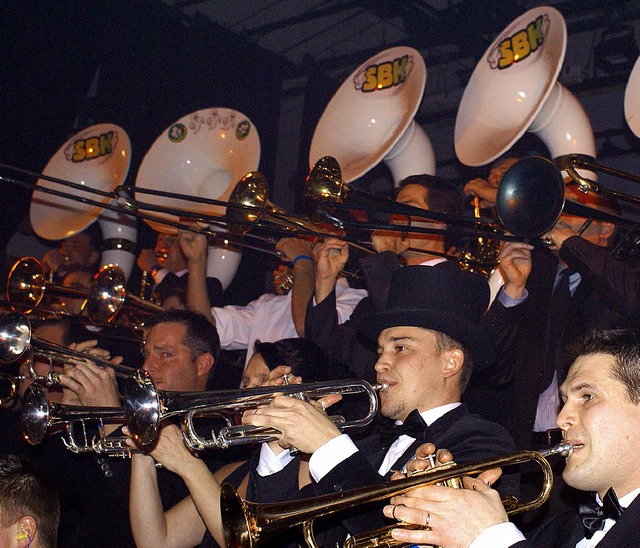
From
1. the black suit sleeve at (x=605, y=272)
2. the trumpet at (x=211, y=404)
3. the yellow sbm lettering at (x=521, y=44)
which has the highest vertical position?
the yellow sbm lettering at (x=521, y=44)

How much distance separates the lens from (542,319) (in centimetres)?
444

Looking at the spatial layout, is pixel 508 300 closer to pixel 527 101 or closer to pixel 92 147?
pixel 527 101

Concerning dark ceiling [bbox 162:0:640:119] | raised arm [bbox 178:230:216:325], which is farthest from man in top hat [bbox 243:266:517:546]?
dark ceiling [bbox 162:0:640:119]

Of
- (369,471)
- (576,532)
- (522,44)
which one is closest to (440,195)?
(522,44)

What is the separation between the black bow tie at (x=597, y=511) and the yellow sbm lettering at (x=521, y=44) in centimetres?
308

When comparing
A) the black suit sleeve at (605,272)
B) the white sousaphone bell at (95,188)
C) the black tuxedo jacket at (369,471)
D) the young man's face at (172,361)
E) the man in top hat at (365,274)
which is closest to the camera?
the black tuxedo jacket at (369,471)

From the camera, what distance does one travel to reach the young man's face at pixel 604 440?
8.66ft

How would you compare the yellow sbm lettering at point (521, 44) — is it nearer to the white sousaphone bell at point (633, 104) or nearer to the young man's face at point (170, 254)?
the white sousaphone bell at point (633, 104)

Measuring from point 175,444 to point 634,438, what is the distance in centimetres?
196

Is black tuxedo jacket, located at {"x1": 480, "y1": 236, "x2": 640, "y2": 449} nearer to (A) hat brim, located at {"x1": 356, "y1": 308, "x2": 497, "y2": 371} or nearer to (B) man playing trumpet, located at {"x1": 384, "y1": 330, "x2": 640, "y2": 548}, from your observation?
(A) hat brim, located at {"x1": 356, "y1": 308, "x2": 497, "y2": 371}

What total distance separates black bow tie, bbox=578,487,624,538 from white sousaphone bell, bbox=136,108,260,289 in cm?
395

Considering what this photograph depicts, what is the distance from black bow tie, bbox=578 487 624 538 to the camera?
260 centimetres

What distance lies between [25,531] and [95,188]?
13.4ft

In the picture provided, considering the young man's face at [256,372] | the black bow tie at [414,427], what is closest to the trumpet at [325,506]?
the black bow tie at [414,427]
